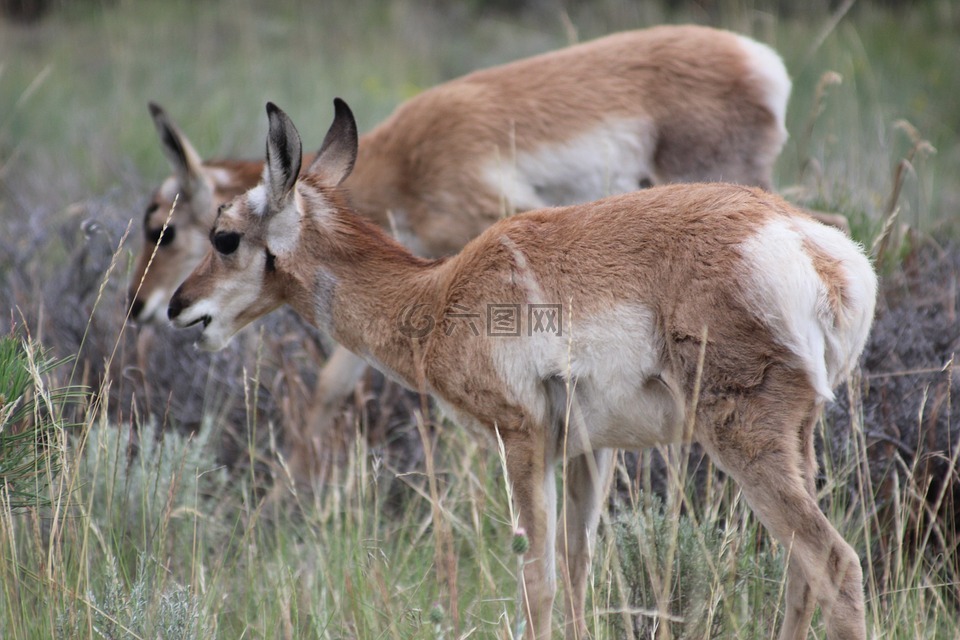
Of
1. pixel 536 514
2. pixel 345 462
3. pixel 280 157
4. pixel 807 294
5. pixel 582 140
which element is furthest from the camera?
pixel 582 140

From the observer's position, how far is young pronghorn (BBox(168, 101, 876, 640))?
2939mm

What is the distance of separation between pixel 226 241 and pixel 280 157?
0.36 metres

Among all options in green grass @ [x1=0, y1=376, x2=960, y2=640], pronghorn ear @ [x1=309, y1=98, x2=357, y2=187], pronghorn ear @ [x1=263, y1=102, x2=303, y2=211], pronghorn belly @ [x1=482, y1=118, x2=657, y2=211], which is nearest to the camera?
green grass @ [x1=0, y1=376, x2=960, y2=640]

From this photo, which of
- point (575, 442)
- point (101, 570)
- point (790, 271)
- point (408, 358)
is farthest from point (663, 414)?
point (101, 570)

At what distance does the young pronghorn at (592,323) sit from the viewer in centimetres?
294

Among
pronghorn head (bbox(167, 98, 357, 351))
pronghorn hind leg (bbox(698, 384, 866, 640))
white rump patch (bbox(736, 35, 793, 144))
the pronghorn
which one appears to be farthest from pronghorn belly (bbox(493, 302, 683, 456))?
white rump patch (bbox(736, 35, 793, 144))

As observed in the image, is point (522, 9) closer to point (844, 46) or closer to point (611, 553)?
point (844, 46)

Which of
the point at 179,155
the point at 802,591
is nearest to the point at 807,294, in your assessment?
the point at 802,591

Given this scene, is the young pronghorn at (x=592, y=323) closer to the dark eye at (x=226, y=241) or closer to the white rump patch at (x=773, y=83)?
the dark eye at (x=226, y=241)

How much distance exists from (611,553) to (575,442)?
43cm

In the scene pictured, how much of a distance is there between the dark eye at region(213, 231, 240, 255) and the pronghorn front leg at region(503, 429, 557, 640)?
1.18 metres

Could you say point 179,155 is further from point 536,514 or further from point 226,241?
point 536,514

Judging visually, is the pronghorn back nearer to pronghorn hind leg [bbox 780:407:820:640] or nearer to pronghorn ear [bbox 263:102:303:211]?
pronghorn ear [bbox 263:102:303:211]

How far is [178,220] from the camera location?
597 cm
